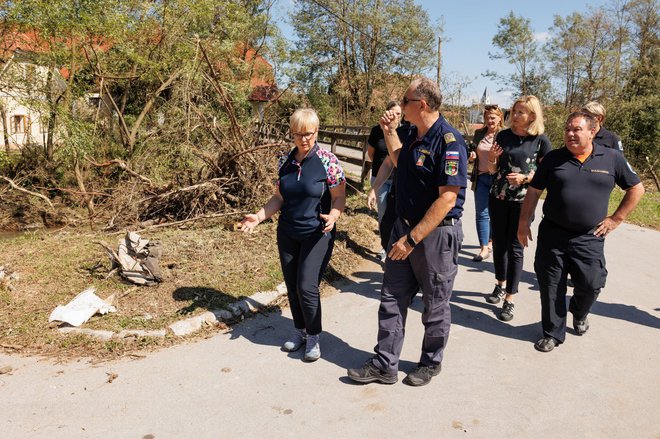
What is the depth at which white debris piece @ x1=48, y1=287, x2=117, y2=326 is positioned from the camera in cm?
407

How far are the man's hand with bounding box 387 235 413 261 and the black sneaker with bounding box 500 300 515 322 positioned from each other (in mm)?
1910

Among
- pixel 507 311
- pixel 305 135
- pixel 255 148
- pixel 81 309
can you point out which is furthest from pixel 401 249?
pixel 255 148

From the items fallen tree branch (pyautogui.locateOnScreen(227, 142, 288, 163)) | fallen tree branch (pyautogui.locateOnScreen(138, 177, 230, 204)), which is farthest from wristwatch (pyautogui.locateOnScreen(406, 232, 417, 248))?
fallen tree branch (pyautogui.locateOnScreen(138, 177, 230, 204))

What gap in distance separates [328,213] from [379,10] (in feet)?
97.1

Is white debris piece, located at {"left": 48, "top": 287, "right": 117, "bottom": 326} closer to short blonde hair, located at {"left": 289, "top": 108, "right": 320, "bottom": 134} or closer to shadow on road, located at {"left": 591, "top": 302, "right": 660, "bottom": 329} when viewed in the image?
short blonde hair, located at {"left": 289, "top": 108, "right": 320, "bottom": 134}

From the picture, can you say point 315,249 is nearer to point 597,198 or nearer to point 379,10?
point 597,198

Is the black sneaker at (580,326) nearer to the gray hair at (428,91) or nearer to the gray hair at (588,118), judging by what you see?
the gray hair at (588,118)

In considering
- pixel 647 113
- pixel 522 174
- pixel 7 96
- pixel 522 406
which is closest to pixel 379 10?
pixel 647 113

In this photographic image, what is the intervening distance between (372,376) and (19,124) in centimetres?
1098

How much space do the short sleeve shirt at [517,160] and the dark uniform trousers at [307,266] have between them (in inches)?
71.3

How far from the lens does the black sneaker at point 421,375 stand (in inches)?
131

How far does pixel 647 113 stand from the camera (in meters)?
19.3

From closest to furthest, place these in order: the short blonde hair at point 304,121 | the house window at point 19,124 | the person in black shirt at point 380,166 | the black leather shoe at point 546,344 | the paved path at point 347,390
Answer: the paved path at point 347,390 < the short blonde hair at point 304,121 < the black leather shoe at point 546,344 < the person in black shirt at point 380,166 < the house window at point 19,124

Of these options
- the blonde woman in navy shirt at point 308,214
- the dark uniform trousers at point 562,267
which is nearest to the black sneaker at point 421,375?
the blonde woman in navy shirt at point 308,214
